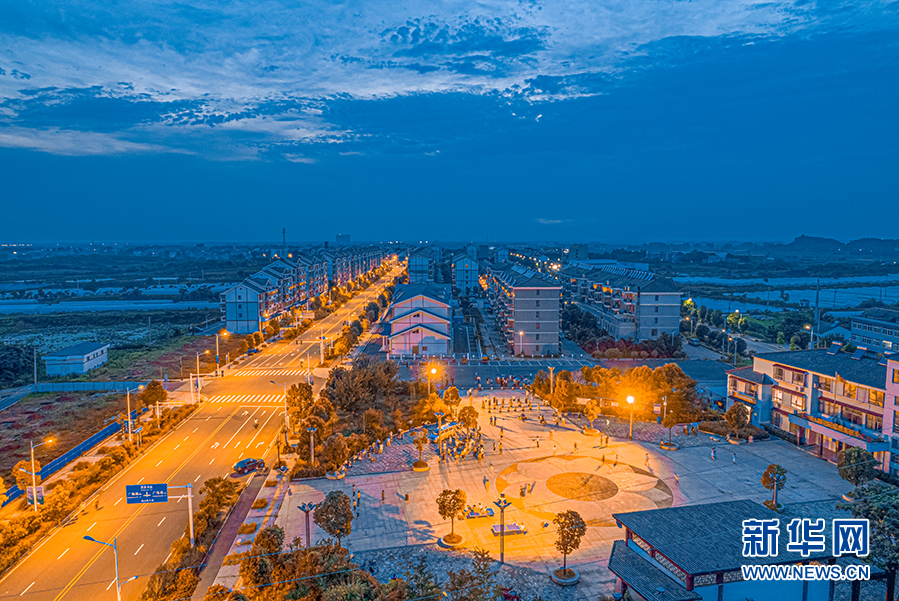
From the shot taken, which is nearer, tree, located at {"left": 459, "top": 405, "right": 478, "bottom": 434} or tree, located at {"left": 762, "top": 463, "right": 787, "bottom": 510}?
tree, located at {"left": 762, "top": 463, "right": 787, "bottom": 510}

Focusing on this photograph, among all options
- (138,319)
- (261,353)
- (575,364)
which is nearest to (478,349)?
(575,364)

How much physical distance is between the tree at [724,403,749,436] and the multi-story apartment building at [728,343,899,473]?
10.4 ft

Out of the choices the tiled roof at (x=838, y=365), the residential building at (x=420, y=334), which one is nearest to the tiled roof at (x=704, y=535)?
the tiled roof at (x=838, y=365)

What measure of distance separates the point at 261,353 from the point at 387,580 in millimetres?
55611

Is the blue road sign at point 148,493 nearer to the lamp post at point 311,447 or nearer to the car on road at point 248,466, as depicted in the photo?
the car on road at point 248,466

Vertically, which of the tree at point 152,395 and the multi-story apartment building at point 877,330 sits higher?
the multi-story apartment building at point 877,330

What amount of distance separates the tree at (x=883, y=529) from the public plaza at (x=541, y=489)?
705 centimetres

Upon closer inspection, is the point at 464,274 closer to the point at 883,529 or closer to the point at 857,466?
the point at 857,466

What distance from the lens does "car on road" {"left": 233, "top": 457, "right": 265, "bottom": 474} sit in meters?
34.5

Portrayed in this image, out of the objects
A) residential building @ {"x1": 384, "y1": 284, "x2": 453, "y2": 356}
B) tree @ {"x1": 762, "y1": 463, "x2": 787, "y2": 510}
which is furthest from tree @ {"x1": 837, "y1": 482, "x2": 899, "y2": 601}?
residential building @ {"x1": 384, "y1": 284, "x2": 453, "y2": 356}

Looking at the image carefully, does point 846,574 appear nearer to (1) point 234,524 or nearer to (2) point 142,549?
(1) point 234,524

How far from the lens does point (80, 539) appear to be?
26719 millimetres

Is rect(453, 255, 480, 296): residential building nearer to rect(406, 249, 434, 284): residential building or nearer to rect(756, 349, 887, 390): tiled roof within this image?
rect(406, 249, 434, 284): residential building

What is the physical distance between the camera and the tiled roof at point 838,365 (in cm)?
3450
